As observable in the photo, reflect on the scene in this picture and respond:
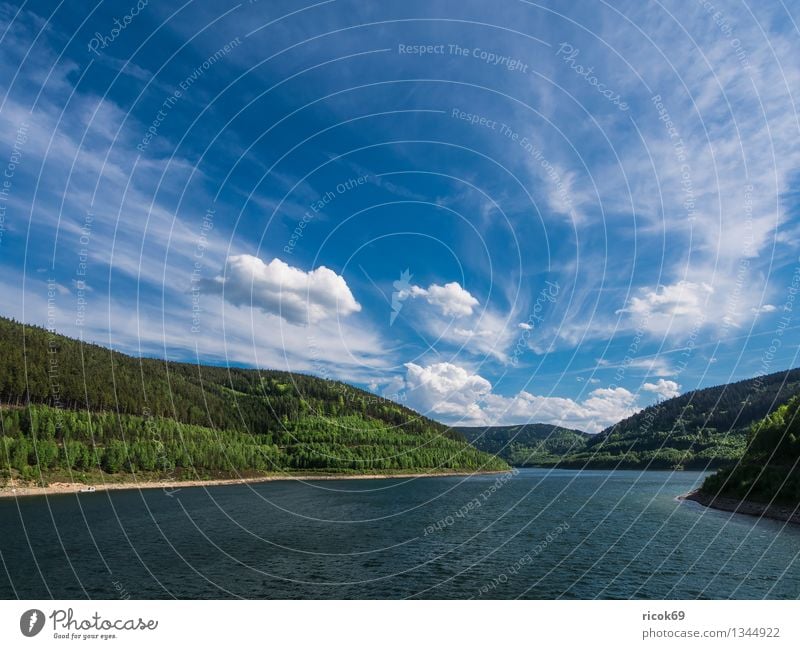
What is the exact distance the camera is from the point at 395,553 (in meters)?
49.8

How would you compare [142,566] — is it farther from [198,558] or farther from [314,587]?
[314,587]

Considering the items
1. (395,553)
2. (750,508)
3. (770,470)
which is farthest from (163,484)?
(770,470)

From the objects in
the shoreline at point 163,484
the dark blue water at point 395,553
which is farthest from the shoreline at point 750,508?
the shoreline at point 163,484

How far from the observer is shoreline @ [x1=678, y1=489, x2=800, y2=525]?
2475 inches

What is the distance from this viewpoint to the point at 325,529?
64750mm

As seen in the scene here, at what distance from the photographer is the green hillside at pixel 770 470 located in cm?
6706

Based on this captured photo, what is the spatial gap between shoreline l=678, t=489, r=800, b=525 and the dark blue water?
9.43ft

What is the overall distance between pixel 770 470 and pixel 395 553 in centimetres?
6020

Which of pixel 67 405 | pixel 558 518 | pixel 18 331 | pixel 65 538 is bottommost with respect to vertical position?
pixel 558 518

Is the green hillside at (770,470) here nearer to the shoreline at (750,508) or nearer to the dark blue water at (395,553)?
the shoreline at (750,508)

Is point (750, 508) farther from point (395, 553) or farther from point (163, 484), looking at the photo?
point (163, 484)

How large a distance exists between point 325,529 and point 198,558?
2127 cm

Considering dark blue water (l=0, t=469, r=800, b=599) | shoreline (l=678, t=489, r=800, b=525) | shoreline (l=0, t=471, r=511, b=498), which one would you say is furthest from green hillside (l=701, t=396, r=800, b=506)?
shoreline (l=0, t=471, r=511, b=498)
